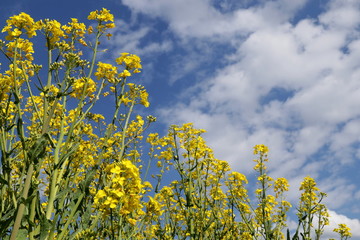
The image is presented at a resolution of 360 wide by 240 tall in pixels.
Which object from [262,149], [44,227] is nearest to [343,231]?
[262,149]

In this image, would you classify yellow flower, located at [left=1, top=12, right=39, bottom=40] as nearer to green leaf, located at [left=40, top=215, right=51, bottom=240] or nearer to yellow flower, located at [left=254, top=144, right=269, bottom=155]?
green leaf, located at [left=40, top=215, right=51, bottom=240]

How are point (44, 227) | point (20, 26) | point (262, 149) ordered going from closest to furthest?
point (44, 227) < point (20, 26) < point (262, 149)

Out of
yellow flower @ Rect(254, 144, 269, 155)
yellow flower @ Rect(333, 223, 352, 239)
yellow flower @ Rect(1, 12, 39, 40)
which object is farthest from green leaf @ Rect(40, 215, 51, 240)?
yellow flower @ Rect(333, 223, 352, 239)

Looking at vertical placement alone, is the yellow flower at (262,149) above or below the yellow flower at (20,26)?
above

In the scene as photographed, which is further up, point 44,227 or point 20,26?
point 20,26

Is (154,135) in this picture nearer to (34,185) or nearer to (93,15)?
(93,15)

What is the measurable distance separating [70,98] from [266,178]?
3774 millimetres

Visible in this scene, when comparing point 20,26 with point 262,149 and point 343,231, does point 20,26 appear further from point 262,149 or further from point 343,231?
point 343,231

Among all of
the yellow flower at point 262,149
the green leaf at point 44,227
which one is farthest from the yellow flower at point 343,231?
the green leaf at point 44,227

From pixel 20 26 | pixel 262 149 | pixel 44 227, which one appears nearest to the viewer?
pixel 44 227

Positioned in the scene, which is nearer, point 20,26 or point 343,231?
point 20,26

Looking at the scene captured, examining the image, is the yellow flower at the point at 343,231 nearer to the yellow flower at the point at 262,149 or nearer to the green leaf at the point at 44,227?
the yellow flower at the point at 262,149

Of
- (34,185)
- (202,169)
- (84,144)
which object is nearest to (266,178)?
(202,169)

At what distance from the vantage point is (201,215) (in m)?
4.42
